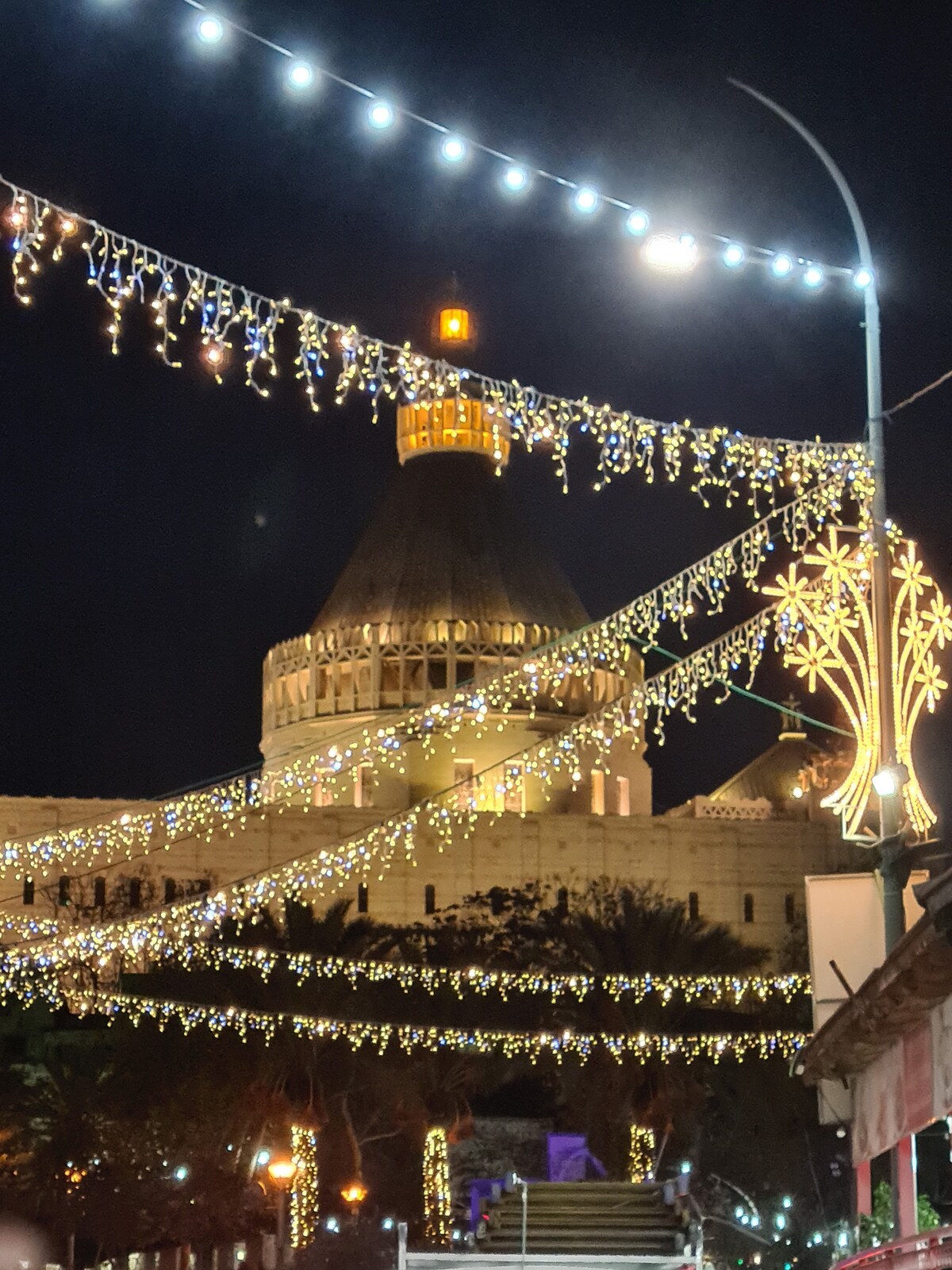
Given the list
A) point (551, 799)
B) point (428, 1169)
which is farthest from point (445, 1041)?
point (551, 799)

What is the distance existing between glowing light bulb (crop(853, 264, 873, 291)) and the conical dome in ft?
173

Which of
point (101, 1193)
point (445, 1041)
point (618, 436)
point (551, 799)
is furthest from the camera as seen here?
point (551, 799)

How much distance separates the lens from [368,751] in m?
61.9

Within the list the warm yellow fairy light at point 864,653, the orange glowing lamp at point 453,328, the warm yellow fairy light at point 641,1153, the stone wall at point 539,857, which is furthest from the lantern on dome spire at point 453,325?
the warm yellow fairy light at point 864,653

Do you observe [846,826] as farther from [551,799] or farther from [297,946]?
[551,799]

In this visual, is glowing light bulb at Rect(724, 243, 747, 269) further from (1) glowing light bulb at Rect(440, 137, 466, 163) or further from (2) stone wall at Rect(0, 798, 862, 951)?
(2) stone wall at Rect(0, 798, 862, 951)

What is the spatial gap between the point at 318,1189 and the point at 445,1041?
397cm

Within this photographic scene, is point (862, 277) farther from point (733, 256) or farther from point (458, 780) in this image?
point (458, 780)

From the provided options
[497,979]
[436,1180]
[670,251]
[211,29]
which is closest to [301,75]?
[211,29]

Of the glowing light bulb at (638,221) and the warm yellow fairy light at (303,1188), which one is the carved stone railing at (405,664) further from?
the glowing light bulb at (638,221)

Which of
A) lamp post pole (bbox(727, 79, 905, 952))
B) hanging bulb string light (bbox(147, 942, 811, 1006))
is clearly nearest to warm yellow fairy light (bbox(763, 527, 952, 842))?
lamp post pole (bbox(727, 79, 905, 952))

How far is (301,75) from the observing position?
1308cm

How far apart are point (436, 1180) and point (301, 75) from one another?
3187cm

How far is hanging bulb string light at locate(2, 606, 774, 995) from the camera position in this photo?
79.2 ft
